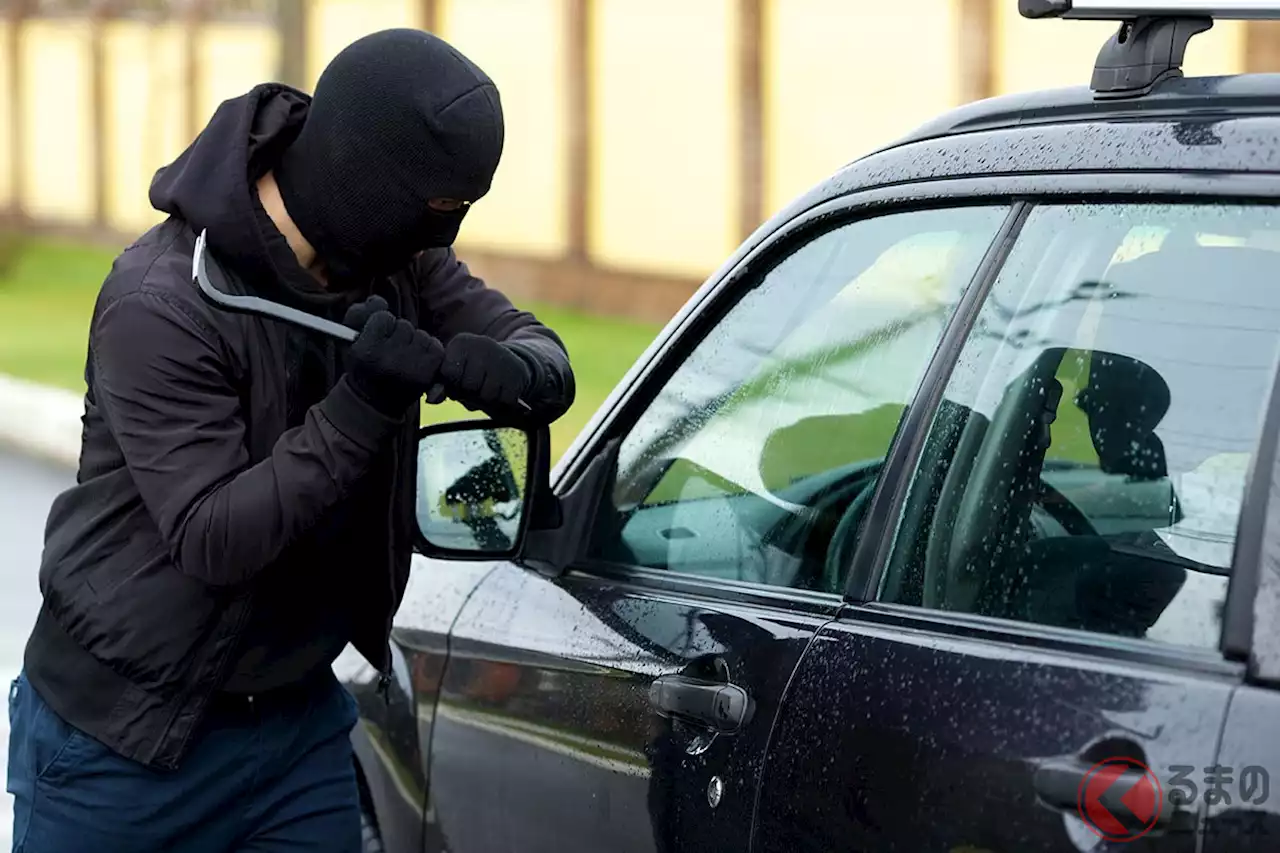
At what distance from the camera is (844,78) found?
1371 centimetres

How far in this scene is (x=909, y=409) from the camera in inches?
90.6

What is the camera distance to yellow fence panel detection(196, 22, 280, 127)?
75.2 feet

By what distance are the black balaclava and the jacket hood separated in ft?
0.15

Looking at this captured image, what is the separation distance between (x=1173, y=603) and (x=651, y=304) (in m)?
13.8

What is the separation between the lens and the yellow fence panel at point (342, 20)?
1916 centimetres

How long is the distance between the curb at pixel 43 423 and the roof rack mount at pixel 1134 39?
8.80 m

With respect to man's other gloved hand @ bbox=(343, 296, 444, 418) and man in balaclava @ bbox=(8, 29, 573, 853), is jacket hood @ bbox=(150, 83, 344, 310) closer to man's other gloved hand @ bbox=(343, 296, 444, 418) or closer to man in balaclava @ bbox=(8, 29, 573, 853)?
man in balaclava @ bbox=(8, 29, 573, 853)

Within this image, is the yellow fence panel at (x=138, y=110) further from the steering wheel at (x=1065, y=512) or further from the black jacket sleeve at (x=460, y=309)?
the steering wheel at (x=1065, y=512)

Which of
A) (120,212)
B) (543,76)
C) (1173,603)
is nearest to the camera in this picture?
(1173,603)

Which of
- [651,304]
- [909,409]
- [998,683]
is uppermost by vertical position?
[909,409]

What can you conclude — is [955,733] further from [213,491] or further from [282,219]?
[282,219]

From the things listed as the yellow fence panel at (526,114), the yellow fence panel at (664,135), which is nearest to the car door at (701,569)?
the yellow fence panel at (664,135)

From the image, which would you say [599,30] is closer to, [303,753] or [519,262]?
[519,262]

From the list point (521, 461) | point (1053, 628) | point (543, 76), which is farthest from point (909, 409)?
point (543, 76)
